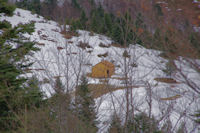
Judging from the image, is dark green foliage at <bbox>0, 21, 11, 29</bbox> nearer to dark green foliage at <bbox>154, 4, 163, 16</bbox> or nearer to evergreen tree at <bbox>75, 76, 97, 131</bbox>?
evergreen tree at <bbox>75, 76, 97, 131</bbox>

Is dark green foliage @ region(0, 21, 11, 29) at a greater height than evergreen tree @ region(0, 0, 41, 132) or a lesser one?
greater

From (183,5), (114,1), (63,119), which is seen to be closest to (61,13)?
(114,1)

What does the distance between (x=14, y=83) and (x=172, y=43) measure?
13.0ft

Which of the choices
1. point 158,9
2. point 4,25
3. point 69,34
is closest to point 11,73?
point 4,25

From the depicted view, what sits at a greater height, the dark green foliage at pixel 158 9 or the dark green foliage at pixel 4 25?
the dark green foliage at pixel 4 25

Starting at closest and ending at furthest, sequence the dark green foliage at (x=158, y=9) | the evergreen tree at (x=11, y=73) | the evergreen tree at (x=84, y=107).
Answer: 1. the dark green foliage at (x=158, y=9)
2. the evergreen tree at (x=11, y=73)
3. the evergreen tree at (x=84, y=107)

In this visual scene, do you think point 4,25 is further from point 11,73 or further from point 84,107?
point 84,107

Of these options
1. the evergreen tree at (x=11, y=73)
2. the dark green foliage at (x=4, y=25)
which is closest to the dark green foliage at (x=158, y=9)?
the evergreen tree at (x=11, y=73)

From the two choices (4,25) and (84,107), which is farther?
(84,107)

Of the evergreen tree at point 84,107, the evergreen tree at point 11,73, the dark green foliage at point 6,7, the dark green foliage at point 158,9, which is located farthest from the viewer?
the dark green foliage at point 6,7

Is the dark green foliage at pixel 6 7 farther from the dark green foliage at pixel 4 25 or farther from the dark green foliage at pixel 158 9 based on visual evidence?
the dark green foliage at pixel 158 9

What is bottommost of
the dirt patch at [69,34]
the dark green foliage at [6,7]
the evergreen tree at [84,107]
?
the evergreen tree at [84,107]

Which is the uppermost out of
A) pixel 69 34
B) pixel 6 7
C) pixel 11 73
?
pixel 6 7

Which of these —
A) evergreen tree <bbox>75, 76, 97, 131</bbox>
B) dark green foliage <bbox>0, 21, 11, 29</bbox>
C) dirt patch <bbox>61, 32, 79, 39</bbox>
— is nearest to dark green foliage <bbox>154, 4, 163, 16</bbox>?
dirt patch <bbox>61, 32, 79, 39</bbox>
